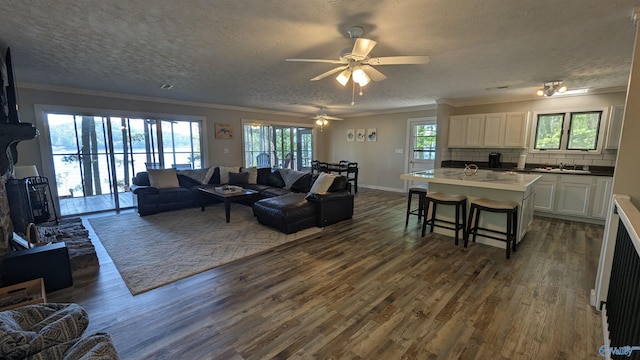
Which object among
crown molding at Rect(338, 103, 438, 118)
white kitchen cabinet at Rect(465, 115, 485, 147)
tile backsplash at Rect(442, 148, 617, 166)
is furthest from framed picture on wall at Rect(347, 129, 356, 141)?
white kitchen cabinet at Rect(465, 115, 485, 147)

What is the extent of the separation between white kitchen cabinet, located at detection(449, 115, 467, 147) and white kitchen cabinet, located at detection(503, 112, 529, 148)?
30.5 inches

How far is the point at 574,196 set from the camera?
4.81 metres

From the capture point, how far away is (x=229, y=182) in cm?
638

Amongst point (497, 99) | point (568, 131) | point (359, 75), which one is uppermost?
point (497, 99)

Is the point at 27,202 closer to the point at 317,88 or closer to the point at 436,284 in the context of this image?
the point at 317,88

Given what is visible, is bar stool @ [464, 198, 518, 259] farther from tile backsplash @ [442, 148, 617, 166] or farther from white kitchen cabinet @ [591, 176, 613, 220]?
tile backsplash @ [442, 148, 617, 166]

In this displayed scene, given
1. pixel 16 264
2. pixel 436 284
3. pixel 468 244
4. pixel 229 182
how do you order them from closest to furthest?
1. pixel 16 264
2. pixel 436 284
3. pixel 468 244
4. pixel 229 182

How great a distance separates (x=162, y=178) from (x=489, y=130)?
273 inches

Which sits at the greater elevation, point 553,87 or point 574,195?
point 553,87

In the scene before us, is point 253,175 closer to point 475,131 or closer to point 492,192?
point 492,192

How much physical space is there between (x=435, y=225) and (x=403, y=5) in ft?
10.6

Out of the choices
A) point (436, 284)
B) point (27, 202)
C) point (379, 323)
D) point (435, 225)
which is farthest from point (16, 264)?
point (435, 225)

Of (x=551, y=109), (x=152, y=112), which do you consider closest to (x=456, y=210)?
(x=551, y=109)

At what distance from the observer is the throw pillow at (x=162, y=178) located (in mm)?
5490
